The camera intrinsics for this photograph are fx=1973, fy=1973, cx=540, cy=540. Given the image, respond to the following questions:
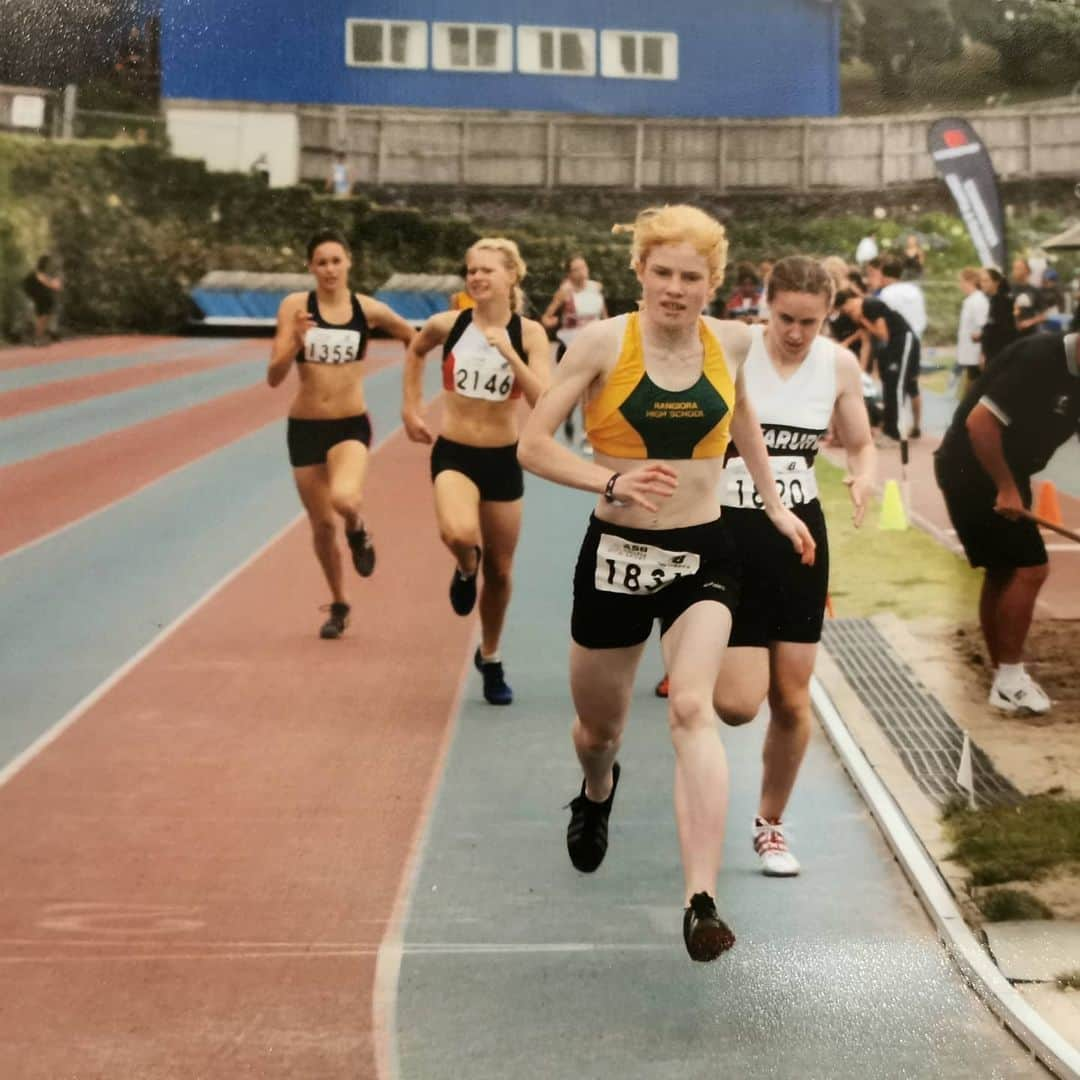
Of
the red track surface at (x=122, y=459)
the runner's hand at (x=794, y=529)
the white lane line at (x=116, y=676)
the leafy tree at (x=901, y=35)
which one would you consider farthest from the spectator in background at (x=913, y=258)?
the white lane line at (x=116, y=676)

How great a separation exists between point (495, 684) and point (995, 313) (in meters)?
1.83

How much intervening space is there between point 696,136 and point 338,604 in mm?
1853

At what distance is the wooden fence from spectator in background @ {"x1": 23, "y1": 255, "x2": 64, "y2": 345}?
2.42 ft

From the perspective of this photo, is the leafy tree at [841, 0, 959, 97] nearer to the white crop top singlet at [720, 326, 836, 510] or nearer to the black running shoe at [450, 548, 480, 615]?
the white crop top singlet at [720, 326, 836, 510]

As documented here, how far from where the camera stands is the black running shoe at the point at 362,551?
601 centimetres

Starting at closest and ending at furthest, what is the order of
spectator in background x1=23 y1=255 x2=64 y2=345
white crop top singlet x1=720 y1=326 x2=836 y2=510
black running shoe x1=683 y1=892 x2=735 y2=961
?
1. black running shoe x1=683 y1=892 x2=735 y2=961
2. white crop top singlet x1=720 y1=326 x2=836 y2=510
3. spectator in background x1=23 y1=255 x2=64 y2=345

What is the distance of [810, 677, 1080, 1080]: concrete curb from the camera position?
4039 millimetres

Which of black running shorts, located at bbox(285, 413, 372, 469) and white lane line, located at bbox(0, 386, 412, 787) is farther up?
black running shorts, located at bbox(285, 413, 372, 469)

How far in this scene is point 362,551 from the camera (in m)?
6.07

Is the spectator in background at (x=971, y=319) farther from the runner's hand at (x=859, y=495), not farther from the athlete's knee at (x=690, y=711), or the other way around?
the athlete's knee at (x=690, y=711)

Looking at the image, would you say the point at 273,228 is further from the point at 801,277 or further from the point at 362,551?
the point at 801,277

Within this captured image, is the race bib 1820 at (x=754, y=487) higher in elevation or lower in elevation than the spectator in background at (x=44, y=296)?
lower

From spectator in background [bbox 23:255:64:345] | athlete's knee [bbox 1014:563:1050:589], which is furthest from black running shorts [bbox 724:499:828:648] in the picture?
spectator in background [bbox 23:255:64:345]

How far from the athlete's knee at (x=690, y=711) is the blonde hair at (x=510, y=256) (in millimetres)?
1916
